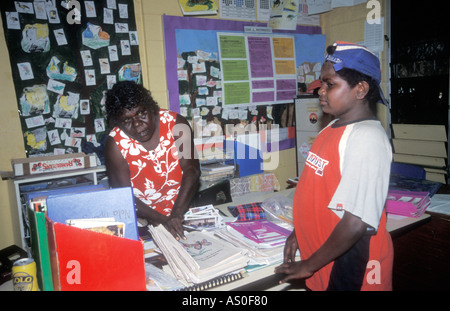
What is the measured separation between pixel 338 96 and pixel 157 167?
118 centimetres

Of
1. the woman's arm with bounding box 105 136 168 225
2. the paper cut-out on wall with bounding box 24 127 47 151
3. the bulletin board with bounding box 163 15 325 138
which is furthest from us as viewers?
the bulletin board with bounding box 163 15 325 138

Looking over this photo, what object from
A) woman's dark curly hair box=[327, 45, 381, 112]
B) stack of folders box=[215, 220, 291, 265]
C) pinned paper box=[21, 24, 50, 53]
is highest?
pinned paper box=[21, 24, 50, 53]

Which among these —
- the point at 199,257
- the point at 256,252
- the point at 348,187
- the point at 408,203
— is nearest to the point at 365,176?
the point at 348,187

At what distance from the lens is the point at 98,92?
116 inches

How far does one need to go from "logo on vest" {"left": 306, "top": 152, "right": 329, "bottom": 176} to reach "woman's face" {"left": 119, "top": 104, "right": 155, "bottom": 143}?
0.94 m

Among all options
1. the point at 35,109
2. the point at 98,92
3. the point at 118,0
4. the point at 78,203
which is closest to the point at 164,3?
the point at 118,0

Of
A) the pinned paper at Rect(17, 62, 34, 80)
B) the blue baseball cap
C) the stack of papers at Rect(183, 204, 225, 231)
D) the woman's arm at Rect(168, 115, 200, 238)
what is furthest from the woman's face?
the pinned paper at Rect(17, 62, 34, 80)

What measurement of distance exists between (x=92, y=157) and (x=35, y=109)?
65cm

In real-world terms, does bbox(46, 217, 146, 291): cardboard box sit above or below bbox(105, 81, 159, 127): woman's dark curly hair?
below

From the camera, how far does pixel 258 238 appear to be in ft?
4.75

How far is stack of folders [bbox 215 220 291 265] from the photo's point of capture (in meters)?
1.33

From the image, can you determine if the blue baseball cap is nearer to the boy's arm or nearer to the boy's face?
the boy's face
